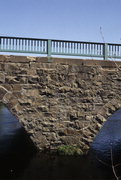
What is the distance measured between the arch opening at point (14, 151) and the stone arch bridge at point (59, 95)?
1.14 metres

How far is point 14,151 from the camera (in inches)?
532

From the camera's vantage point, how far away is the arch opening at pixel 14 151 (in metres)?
10.7

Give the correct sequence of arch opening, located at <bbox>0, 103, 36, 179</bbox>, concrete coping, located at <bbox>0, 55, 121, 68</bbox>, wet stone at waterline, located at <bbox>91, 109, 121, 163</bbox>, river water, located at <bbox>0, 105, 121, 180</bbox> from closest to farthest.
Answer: river water, located at <bbox>0, 105, 121, 180</bbox>
arch opening, located at <bbox>0, 103, 36, 179</bbox>
concrete coping, located at <bbox>0, 55, 121, 68</bbox>
wet stone at waterline, located at <bbox>91, 109, 121, 163</bbox>

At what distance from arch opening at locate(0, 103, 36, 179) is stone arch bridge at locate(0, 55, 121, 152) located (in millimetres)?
1135

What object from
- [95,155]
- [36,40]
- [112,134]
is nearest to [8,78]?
[36,40]

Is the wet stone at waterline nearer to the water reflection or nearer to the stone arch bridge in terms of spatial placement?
the water reflection

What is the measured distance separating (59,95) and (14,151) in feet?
13.5

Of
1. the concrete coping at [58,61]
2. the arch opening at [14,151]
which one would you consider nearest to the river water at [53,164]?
the arch opening at [14,151]

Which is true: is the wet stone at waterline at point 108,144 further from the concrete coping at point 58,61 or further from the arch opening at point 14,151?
the concrete coping at point 58,61

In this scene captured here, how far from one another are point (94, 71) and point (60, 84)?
1.68 m

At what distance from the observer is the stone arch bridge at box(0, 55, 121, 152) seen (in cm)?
1123

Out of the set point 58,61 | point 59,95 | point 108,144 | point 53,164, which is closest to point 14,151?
point 53,164

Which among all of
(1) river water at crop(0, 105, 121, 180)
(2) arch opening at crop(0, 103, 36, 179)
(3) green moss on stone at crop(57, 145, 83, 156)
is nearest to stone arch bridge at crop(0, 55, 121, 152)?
(3) green moss on stone at crop(57, 145, 83, 156)

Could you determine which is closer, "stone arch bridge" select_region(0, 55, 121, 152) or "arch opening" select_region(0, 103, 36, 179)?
"arch opening" select_region(0, 103, 36, 179)
